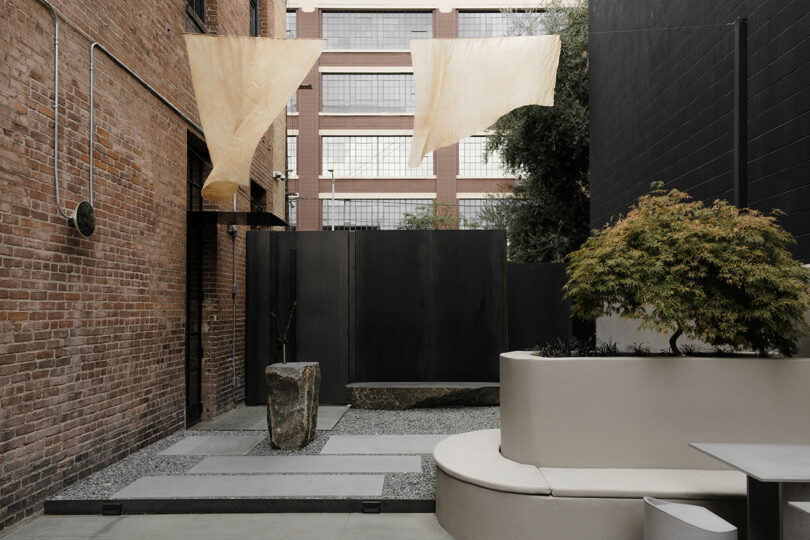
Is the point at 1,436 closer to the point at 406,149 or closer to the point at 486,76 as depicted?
the point at 486,76

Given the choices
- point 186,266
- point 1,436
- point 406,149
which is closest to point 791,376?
point 1,436

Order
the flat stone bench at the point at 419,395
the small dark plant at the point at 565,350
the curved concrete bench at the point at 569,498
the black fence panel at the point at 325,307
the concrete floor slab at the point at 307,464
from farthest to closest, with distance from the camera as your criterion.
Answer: the black fence panel at the point at 325,307 < the flat stone bench at the point at 419,395 < the concrete floor slab at the point at 307,464 < the small dark plant at the point at 565,350 < the curved concrete bench at the point at 569,498

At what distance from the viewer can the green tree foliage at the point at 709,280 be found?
162 inches

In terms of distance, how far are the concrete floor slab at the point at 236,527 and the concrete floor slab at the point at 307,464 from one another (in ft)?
2.99

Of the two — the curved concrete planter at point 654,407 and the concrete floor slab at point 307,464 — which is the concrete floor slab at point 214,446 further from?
the curved concrete planter at point 654,407

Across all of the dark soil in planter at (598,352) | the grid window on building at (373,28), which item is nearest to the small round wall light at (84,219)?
the dark soil in planter at (598,352)

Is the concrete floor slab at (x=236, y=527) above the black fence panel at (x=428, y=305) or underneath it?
underneath

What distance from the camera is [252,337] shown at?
9.51 m

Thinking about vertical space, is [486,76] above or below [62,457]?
above

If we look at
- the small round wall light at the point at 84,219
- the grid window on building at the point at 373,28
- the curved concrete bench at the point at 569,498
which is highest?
the grid window on building at the point at 373,28

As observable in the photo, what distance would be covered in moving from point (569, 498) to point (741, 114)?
429cm

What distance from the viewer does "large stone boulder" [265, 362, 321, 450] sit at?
20.5 feet

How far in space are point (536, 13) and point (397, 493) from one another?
19.8 m

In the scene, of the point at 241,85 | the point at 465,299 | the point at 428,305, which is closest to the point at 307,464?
the point at 241,85
